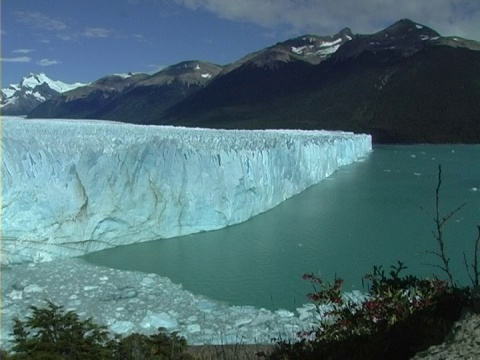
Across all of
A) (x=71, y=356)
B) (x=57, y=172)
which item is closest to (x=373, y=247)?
(x=57, y=172)

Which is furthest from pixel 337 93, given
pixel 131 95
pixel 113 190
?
pixel 113 190

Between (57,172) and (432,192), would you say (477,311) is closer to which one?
(57,172)

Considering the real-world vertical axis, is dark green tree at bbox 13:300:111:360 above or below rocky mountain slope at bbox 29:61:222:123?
below

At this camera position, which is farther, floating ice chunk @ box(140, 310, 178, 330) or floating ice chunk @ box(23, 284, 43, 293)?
floating ice chunk @ box(23, 284, 43, 293)

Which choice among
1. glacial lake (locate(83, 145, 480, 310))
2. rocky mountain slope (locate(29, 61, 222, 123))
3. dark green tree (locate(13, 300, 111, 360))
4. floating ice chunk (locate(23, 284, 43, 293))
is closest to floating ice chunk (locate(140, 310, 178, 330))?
glacial lake (locate(83, 145, 480, 310))

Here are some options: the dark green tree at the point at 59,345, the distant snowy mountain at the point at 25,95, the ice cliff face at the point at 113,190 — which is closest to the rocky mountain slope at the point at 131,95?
the distant snowy mountain at the point at 25,95

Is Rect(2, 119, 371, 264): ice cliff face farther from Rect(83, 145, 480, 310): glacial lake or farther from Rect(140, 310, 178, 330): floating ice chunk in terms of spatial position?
Rect(140, 310, 178, 330): floating ice chunk
